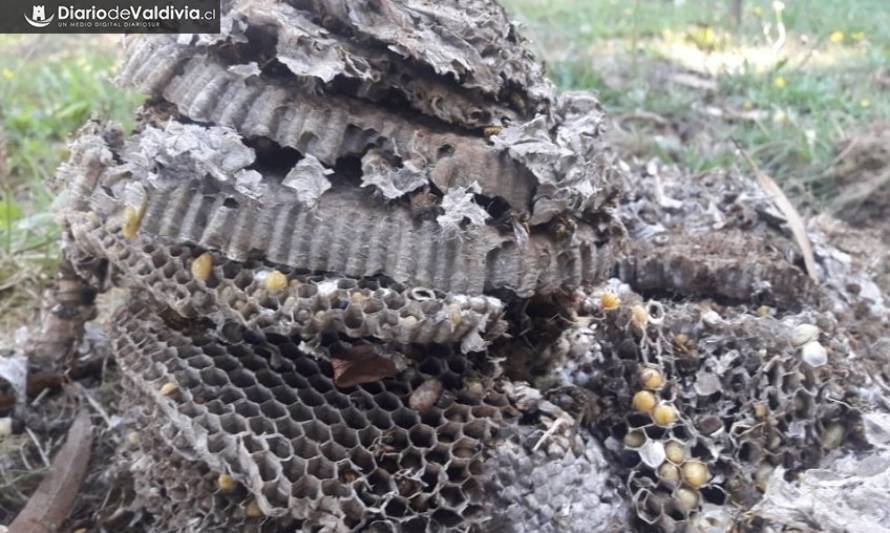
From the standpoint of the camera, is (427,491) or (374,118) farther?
(374,118)

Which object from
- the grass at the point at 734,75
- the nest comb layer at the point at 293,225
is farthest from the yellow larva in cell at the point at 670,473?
the grass at the point at 734,75

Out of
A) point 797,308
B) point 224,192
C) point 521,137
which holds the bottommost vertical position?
point 797,308

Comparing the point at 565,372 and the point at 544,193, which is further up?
the point at 544,193

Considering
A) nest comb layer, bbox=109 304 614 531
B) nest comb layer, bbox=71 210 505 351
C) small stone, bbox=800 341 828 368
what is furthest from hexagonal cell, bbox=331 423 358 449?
small stone, bbox=800 341 828 368

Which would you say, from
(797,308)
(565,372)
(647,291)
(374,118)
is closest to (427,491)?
(565,372)

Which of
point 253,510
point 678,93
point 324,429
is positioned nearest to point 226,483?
point 253,510

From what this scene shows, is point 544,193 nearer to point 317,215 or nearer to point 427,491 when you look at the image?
point 317,215

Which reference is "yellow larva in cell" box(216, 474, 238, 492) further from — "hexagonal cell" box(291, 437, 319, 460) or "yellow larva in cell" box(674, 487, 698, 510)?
"yellow larva in cell" box(674, 487, 698, 510)
